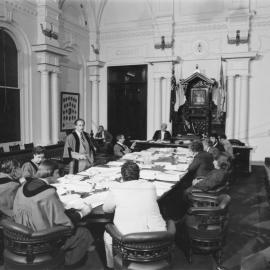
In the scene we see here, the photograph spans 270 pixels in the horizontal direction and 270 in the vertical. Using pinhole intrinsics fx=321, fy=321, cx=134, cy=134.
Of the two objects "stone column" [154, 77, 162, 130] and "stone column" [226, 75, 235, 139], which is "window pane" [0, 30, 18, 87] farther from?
"stone column" [226, 75, 235, 139]

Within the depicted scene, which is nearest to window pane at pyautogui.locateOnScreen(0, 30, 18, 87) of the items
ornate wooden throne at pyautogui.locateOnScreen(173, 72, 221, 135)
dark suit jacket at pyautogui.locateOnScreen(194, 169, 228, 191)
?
ornate wooden throne at pyautogui.locateOnScreen(173, 72, 221, 135)

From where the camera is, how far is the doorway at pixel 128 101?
11.2 metres

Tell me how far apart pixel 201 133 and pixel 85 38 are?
515 centimetres

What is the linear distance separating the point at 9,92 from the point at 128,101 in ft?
14.5

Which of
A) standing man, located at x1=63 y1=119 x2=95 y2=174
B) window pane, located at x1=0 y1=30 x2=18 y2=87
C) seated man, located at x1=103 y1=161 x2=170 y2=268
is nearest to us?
seated man, located at x1=103 y1=161 x2=170 y2=268

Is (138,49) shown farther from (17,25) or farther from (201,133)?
(17,25)

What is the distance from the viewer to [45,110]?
891 cm

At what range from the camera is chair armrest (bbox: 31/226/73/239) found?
2299 mm

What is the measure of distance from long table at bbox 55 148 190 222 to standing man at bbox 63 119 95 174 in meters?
0.68

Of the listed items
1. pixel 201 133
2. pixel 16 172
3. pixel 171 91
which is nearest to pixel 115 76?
pixel 171 91

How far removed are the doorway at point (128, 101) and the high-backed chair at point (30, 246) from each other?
8919 mm

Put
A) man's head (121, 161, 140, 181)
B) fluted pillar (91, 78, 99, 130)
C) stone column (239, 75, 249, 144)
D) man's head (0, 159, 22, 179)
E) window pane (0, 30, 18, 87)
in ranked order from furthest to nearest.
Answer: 1. fluted pillar (91, 78, 99, 130)
2. stone column (239, 75, 249, 144)
3. window pane (0, 30, 18, 87)
4. man's head (0, 159, 22, 179)
5. man's head (121, 161, 140, 181)

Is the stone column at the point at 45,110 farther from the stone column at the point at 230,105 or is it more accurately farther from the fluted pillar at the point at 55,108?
the stone column at the point at 230,105

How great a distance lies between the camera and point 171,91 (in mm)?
10219
